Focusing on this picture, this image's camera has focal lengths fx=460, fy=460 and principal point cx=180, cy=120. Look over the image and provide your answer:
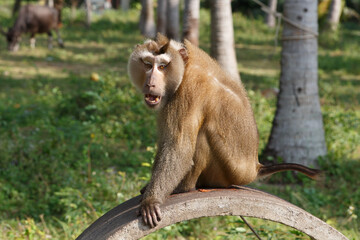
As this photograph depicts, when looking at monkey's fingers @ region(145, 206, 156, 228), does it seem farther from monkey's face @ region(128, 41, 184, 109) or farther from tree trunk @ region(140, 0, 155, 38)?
tree trunk @ region(140, 0, 155, 38)

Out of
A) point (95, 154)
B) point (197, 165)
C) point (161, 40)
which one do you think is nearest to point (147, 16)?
point (95, 154)

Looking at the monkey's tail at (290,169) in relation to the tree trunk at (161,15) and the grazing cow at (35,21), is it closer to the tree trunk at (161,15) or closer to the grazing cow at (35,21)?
the tree trunk at (161,15)

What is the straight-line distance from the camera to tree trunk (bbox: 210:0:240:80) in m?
8.13

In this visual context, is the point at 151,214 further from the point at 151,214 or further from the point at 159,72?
the point at 159,72

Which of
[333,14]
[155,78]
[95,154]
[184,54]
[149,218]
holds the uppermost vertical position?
[184,54]

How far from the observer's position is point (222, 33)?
8.29 meters

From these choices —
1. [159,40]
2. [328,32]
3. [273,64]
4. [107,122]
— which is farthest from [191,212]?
[328,32]

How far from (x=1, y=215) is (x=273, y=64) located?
11.8 metres

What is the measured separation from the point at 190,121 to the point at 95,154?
3.93 metres

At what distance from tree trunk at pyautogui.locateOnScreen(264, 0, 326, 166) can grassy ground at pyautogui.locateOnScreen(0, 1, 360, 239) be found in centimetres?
35

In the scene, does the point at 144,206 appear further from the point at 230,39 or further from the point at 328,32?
the point at 328,32

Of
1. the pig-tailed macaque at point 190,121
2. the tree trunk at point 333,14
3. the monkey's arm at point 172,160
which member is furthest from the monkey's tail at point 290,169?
the tree trunk at point 333,14

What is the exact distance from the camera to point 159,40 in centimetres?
345

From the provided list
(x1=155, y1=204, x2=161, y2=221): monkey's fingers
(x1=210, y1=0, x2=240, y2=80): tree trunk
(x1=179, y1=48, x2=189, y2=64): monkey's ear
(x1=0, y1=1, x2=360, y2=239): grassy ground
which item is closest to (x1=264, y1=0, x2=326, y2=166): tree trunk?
(x1=0, y1=1, x2=360, y2=239): grassy ground
